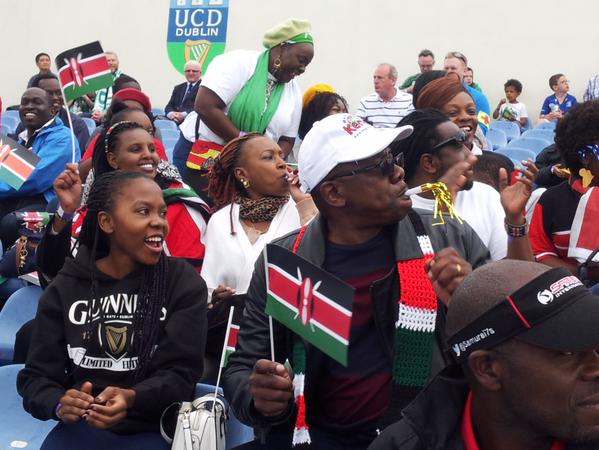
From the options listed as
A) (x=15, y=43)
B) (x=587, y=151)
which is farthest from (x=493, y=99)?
(x=587, y=151)

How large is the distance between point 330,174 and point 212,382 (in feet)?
4.42

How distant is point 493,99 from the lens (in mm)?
14414

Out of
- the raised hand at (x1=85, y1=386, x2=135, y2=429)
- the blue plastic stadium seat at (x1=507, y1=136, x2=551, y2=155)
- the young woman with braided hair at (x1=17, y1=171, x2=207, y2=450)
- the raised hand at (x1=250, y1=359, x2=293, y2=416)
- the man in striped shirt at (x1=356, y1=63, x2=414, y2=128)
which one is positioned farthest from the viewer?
the blue plastic stadium seat at (x1=507, y1=136, x2=551, y2=155)

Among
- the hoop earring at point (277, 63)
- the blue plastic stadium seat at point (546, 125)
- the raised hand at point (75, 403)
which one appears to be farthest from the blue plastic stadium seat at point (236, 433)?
the blue plastic stadium seat at point (546, 125)

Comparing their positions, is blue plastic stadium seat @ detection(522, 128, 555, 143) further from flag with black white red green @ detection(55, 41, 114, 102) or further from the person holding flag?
flag with black white red green @ detection(55, 41, 114, 102)

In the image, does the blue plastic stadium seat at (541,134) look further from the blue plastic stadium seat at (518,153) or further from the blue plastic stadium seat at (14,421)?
the blue plastic stadium seat at (14,421)

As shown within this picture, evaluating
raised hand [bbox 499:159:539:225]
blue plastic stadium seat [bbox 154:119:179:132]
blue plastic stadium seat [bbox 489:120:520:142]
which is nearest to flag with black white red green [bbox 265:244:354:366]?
raised hand [bbox 499:159:539:225]

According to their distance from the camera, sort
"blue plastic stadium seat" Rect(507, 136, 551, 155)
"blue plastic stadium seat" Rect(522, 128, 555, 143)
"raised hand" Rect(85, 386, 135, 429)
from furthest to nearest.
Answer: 1. "blue plastic stadium seat" Rect(522, 128, 555, 143)
2. "blue plastic stadium seat" Rect(507, 136, 551, 155)
3. "raised hand" Rect(85, 386, 135, 429)

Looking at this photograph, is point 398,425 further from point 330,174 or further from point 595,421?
point 330,174

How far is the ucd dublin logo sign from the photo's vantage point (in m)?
11.5

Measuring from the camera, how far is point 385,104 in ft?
24.5

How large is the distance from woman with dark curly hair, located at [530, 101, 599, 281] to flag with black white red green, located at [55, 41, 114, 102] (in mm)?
2354

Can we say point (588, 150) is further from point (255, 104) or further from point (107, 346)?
point (107, 346)

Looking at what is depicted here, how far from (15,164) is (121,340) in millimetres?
1810
